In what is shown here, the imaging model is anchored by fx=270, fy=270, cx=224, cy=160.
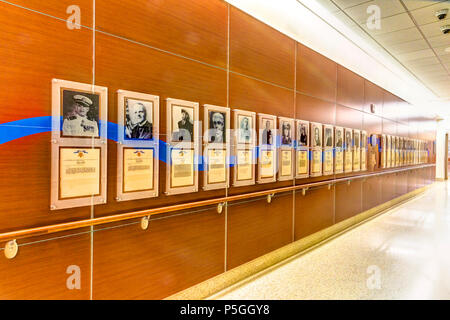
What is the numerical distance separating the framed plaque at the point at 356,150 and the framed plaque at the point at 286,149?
2.47m

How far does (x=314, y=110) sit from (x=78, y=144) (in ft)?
12.4

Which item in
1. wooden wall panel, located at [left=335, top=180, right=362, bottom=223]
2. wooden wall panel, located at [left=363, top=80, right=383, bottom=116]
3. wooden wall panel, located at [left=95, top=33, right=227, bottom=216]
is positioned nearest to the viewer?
wooden wall panel, located at [left=95, top=33, right=227, bottom=216]

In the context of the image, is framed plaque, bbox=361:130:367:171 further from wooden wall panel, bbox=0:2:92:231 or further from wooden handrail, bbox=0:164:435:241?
wooden wall panel, bbox=0:2:92:231

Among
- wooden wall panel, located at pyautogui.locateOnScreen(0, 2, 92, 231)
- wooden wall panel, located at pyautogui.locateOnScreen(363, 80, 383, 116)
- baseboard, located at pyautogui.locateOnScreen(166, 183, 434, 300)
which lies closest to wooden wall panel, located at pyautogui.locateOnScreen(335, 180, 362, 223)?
baseboard, located at pyautogui.locateOnScreen(166, 183, 434, 300)

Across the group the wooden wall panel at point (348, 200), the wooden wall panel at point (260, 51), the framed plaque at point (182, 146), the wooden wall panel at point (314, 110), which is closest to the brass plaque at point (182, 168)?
the framed plaque at point (182, 146)

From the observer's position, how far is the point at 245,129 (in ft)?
Answer: 11.0

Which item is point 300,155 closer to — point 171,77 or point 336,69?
point 336,69

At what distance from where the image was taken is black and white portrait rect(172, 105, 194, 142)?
8.60 feet

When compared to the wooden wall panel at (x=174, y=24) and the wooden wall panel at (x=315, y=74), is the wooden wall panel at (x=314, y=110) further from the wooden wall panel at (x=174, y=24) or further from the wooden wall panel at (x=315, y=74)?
the wooden wall panel at (x=174, y=24)

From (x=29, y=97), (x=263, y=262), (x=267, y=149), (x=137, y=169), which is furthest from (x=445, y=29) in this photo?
(x=29, y=97)

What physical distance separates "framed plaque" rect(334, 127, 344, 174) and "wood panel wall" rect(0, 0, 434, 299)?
3.51ft

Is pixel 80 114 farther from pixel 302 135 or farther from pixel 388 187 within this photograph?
pixel 388 187

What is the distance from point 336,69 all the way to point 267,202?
10.4ft

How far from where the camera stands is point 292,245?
4.14 metres
